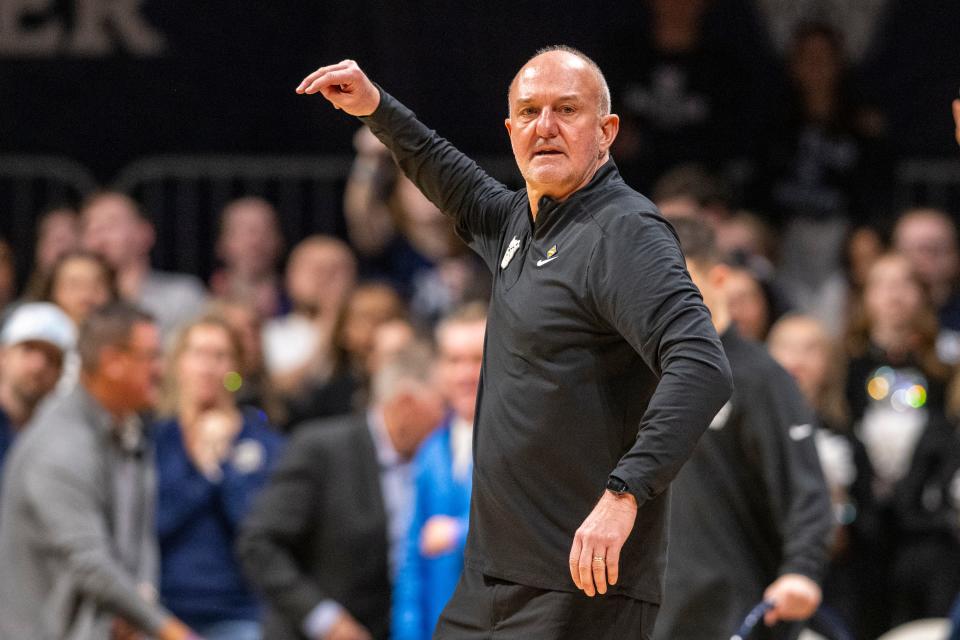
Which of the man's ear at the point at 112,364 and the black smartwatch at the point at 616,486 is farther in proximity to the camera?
the man's ear at the point at 112,364

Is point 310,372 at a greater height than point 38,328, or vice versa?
point 38,328

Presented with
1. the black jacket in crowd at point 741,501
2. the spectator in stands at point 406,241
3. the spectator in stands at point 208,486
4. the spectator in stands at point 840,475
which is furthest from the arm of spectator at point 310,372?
the black jacket in crowd at point 741,501

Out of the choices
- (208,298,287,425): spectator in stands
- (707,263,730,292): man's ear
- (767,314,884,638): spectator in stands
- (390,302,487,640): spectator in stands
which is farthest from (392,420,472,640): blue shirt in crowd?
(767,314,884,638): spectator in stands

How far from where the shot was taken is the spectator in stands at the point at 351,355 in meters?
8.91

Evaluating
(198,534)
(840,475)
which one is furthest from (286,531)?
(840,475)

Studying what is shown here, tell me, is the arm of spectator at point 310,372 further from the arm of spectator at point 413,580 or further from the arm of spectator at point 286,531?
the arm of spectator at point 413,580

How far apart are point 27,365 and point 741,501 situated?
3737 millimetres

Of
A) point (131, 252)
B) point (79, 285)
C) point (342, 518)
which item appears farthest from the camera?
point (131, 252)

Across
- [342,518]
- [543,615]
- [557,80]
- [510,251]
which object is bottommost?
[342,518]

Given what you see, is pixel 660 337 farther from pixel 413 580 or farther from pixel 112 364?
pixel 112 364

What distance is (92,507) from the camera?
7.02 m

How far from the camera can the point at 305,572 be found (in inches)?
297

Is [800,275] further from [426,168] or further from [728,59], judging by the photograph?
[426,168]

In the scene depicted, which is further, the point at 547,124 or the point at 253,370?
the point at 253,370
